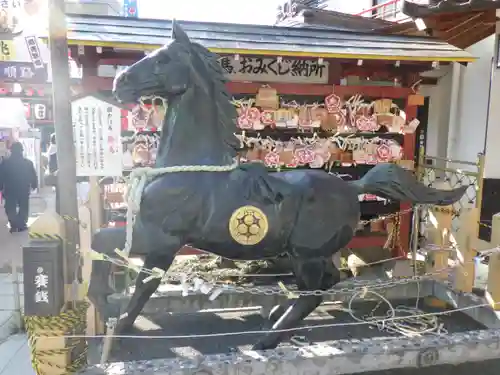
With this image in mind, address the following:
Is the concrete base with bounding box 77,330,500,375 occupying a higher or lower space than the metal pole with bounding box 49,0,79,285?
lower

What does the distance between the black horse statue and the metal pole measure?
1.22ft

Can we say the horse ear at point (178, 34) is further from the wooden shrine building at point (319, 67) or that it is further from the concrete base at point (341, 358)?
the concrete base at point (341, 358)

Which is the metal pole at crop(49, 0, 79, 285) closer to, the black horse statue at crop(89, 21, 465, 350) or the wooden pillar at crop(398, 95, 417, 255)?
the black horse statue at crop(89, 21, 465, 350)

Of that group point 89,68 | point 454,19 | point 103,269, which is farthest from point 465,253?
point 89,68

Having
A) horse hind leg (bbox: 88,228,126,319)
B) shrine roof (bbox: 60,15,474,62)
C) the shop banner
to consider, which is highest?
the shop banner

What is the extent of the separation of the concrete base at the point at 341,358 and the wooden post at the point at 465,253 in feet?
3.42

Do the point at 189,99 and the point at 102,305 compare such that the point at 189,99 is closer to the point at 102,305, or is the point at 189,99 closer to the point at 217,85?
the point at 217,85

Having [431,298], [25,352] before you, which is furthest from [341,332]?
[25,352]

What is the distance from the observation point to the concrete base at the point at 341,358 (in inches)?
124

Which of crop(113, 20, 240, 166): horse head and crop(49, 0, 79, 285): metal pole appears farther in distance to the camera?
crop(113, 20, 240, 166): horse head

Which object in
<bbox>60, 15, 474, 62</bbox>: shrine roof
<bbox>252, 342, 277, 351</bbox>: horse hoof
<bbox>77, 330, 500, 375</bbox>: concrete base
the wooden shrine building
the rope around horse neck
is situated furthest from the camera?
the wooden shrine building

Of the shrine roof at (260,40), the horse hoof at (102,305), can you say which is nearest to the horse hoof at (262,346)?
the horse hoof at (102,305)

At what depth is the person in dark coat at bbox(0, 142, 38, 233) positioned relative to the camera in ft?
32.7

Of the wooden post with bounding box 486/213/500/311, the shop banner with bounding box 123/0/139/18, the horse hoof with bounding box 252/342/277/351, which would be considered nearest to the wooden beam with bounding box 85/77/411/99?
the wooden post with bounding box 486/213/500/311
